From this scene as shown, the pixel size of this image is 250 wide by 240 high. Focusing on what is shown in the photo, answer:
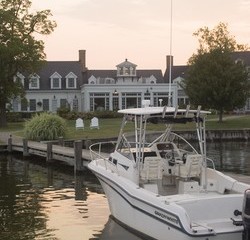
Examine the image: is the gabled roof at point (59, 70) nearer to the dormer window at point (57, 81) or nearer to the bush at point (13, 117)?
the dormer window at point (57, 81)

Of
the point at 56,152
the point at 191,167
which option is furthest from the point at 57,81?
the point at 191,167

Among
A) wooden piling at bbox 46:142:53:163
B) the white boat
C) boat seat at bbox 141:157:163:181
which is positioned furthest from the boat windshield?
wooden piling at bbox 46:142:53:163

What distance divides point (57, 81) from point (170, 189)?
69.0 metres

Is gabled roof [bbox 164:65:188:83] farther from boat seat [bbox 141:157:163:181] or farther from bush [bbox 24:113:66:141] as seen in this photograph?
boat seat [bbox 141:157:163:181]

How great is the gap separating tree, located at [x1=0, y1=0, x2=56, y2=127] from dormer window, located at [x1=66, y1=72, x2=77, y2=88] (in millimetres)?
24886

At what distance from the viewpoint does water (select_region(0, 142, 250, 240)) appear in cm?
1378

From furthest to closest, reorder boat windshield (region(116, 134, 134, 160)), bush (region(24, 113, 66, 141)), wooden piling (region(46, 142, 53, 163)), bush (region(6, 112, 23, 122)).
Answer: bush (region(6, 112, 23, 122))
bush (region(24, 113, 66, 141))
wooden piling (region(46, 142, 53, 163))
boat windshield (region(116, 134, 134, 160))

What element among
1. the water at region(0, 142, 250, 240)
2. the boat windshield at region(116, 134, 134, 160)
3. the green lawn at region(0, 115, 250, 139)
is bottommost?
the water at region(0, 142, 250, 240)

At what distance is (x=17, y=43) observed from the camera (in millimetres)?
52625

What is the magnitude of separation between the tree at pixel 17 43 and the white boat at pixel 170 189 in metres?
39.4

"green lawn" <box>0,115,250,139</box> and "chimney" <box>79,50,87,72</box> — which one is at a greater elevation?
"chimney" <box>79,50,87,72</box>

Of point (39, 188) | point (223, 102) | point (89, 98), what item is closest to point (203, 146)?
point (39, 188)

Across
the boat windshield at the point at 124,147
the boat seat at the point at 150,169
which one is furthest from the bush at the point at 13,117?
the boat seat at the point at 150,169

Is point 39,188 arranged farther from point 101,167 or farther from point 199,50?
point 199,50
